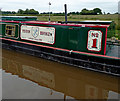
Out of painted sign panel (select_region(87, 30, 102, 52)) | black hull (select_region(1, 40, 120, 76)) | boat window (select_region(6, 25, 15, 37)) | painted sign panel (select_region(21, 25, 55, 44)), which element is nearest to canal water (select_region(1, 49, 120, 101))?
black hull (select_region(1, 40, 120, 76))

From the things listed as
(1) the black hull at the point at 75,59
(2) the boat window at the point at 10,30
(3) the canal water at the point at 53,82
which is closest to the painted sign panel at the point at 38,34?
(1) the black hull at the point at 75,59

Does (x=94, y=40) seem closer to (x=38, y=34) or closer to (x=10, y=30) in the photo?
(x=38, y=34)

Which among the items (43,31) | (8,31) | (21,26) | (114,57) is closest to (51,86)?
(114,57)

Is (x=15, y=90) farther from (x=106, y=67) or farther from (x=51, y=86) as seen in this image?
(x=106, y=67)

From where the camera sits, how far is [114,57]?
6664 mm

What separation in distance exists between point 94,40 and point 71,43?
1335 millimetres

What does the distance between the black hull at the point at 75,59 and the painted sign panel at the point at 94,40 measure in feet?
1.56

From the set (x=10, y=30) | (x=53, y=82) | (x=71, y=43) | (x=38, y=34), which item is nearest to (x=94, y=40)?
(x=71, y=43)

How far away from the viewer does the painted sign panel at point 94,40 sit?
6.95 m

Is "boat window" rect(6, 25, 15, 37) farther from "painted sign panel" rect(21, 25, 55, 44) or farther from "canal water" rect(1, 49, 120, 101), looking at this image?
"canal water" rect(1, 49, 120, 101)

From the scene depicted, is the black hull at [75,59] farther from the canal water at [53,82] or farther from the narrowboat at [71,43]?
the canal water at [53,82]

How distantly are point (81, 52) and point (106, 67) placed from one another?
1496 mm

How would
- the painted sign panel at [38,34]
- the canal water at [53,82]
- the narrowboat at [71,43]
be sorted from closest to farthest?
the canal water at [53,82] → the narrowboat at [71,43] → the painted sign panel at [38,34]

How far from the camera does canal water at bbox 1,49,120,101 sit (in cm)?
586
